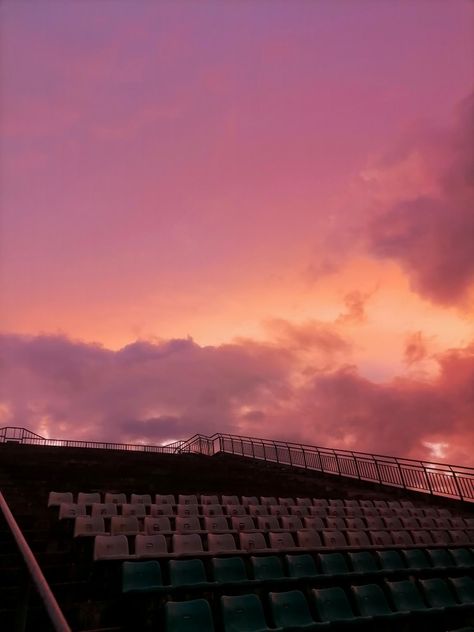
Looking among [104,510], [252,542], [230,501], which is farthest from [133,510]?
[230,501]

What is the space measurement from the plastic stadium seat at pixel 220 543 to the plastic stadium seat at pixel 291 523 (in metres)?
1.95

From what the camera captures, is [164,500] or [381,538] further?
[164,500]

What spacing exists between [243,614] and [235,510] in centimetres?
444

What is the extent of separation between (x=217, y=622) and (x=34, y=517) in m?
4.14

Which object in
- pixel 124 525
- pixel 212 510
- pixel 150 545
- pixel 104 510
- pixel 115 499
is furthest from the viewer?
pixel 115 499

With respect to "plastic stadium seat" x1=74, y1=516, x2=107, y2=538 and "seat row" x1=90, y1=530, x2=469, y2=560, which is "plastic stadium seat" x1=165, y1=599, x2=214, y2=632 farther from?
"plastic stadium seat" x1=74, y1=516, x2=107, y2=538

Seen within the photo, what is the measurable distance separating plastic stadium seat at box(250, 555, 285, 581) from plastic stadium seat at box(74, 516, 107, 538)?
2372mm

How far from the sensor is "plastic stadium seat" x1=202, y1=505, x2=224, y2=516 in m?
9.30

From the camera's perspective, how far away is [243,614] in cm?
545

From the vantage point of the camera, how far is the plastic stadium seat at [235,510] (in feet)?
31.8

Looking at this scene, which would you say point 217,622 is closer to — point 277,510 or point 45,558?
point 45,558

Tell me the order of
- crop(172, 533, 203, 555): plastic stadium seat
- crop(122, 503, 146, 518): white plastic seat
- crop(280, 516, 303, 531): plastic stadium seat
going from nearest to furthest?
crop(172, 533, 203, 555): plastic stadium seat → crop(122, 503, 146, 518): white plastic seat → crop(280, 516, 303, 531): plastic stadium seat

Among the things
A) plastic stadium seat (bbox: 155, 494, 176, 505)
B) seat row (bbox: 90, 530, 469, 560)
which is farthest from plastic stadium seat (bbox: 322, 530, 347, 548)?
plastic stadium seat (bbox: 155, 494, 176, 505)

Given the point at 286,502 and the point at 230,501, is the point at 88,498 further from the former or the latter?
the point at 286,502
